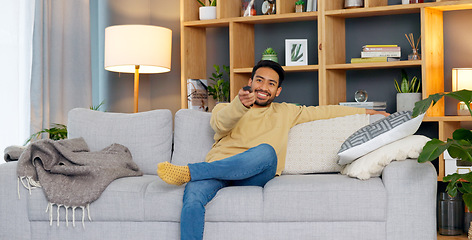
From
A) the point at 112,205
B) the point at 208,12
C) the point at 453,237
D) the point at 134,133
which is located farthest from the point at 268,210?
the point at 208,12

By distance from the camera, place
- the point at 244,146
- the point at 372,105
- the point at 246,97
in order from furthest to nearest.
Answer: the point at 372,105, the point at 244,146, the point at 246,97

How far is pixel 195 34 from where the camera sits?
15.2 feet

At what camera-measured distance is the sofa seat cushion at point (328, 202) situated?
2531 millimetres

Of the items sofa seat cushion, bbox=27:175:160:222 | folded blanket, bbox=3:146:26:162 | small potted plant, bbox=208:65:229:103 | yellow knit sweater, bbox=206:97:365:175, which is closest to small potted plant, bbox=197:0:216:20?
small potted plant, bbox=208:65:229:103

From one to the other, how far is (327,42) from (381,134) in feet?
5.07

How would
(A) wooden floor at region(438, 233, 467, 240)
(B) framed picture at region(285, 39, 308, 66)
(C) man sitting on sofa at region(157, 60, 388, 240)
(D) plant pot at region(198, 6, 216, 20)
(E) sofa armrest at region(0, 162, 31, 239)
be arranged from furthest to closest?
(D) plant pot at region(198, 6, 216, 20), (B) framed picture at region(285, 39, 308, 66), (A) wooden floor at region(438, 233, 467, 240), (E) sofa armrest at region(0, 162, 31, 239), (C) man sitting on sofa at region(157, 60, 388, 240)

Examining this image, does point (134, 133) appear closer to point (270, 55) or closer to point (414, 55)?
point (270, 55)

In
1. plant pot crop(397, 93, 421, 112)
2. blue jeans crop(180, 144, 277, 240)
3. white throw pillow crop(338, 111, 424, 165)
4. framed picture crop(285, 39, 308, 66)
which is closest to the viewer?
blue jeans crop(180, 144, 277, 240)

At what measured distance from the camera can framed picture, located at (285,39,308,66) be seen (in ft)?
13.9

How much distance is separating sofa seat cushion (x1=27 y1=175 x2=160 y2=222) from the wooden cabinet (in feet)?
5.83

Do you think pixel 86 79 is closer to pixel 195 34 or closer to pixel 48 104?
pixel 48 104

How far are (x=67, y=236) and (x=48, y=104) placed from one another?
1668 millimetres

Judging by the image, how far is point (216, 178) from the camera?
Result: 103 inches

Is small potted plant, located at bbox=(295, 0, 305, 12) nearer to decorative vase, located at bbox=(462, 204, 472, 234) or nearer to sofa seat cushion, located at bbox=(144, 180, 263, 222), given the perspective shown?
decorative vase, located at bbox=(462, 204, 472, 234)
